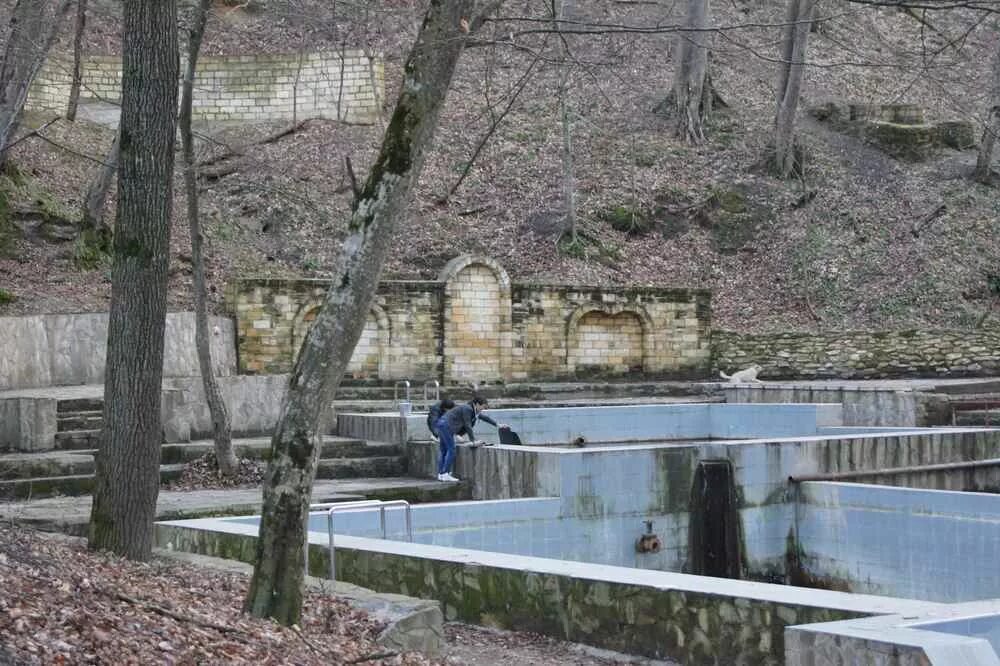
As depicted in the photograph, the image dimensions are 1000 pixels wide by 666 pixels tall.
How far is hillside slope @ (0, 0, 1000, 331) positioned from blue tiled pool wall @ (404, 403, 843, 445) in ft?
28.9

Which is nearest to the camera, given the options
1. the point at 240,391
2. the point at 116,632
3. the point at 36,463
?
the point at 116,632

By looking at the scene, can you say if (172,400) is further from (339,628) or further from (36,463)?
(339,628)

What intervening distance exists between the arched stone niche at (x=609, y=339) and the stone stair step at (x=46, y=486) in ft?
48.7

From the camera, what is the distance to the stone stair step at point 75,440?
1817 cm

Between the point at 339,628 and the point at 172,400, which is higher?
the point at 172,400

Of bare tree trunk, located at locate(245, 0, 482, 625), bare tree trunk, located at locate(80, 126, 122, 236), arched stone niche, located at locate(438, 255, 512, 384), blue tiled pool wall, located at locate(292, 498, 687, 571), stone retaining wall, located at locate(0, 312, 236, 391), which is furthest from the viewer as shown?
arched stone niche, located at locate(438, 255, 512, 384)

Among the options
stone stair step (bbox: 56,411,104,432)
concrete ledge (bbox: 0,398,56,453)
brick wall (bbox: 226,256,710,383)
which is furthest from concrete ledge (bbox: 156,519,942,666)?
brick wall (bbox: 226,256,710,383)

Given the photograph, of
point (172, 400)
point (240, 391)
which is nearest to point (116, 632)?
point (172, 400)

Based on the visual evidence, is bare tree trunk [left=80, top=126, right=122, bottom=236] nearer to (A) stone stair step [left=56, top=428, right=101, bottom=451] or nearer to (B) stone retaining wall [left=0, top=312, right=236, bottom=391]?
(B) stone retaining wall [left=0, top=312, right=236, bottom=391]

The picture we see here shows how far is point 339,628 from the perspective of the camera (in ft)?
26.5

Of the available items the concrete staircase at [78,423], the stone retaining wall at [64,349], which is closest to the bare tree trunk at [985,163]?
the stone retaining wall at [64,349]

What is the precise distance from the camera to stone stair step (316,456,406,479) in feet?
60.7

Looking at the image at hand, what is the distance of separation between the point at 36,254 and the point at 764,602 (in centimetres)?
2286

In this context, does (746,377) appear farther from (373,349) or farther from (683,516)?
(683,516)
